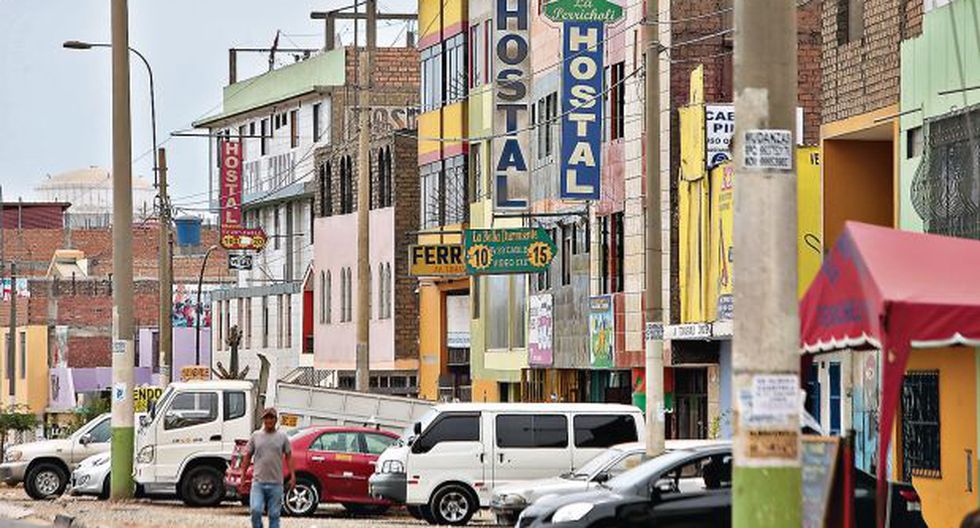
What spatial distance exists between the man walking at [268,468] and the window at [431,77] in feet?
112

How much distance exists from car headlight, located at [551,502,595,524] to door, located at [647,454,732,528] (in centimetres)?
65

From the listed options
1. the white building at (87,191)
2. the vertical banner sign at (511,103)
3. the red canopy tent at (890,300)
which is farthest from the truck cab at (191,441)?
the white building at (87,191)

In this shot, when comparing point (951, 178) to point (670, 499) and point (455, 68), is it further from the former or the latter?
point (455, 68)

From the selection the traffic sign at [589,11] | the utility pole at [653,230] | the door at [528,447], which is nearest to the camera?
the utility pole at [653,230]

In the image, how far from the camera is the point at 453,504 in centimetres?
3391

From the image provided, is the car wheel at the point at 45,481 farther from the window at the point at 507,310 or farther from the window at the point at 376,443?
the window at the point at 507,310

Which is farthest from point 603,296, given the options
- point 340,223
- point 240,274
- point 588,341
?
point 240,274

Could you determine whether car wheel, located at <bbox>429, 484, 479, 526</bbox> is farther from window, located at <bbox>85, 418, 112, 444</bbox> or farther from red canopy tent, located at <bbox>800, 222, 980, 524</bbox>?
red canopy tent, located at <bbox>800, 222, 980, 524</bbox>

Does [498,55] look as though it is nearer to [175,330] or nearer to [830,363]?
[830,363]

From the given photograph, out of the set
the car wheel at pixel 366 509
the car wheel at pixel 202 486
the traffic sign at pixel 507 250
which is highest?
the traffic sign at pixel 507 250

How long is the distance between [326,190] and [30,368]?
107ft

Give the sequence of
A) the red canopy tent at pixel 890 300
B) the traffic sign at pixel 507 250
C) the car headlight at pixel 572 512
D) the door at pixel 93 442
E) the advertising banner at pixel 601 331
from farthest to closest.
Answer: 1. the door at pixel 93 442
2. the advertising banner at pixel 601 331
3. the traffic sign at pixel 507 250
4. the car headlight at pixel 572 512
5. the red canopy tent at pixel 890 300

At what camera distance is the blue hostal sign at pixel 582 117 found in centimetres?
4284

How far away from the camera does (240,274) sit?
93.3 meters
